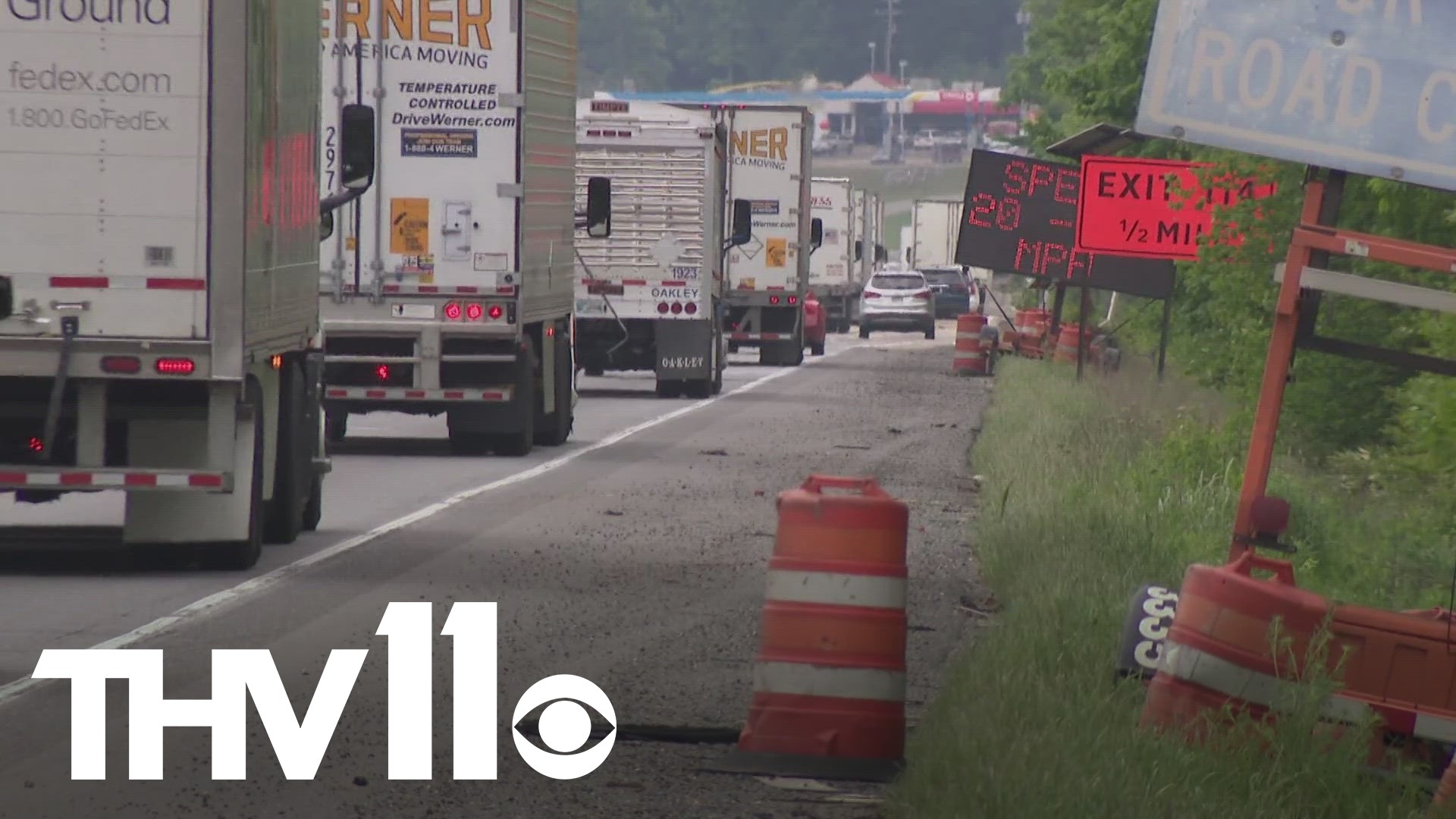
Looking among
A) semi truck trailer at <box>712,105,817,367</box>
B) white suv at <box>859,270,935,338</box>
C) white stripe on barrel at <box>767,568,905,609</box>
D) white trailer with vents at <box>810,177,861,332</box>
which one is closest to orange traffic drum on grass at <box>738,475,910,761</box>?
white stripe on barrel at <box>767,568,905,609</box>

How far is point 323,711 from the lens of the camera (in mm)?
9336

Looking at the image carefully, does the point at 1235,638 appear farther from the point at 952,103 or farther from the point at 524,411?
the point at 952,103

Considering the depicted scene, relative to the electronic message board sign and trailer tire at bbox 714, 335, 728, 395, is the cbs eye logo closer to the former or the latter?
the electronic message board sign

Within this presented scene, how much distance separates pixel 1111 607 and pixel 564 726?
2767mm

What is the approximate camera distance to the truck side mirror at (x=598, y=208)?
25.8 metres

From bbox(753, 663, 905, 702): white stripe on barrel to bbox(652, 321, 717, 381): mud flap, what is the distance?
927 inches

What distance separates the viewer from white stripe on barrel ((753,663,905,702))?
8305mm

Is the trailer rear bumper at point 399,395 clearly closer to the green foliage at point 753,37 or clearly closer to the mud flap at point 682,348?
the mud flap at point 682,348

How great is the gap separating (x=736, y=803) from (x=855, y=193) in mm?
59499

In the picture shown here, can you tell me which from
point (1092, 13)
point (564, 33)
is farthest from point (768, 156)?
point (564, 33)

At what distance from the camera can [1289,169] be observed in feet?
57.8

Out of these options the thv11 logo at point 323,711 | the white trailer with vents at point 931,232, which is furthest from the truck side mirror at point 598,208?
the white trailer with vents at point 931,232

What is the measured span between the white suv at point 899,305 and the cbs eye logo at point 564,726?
52777 millimetres

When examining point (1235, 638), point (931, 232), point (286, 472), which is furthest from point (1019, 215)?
point (931, 232)
